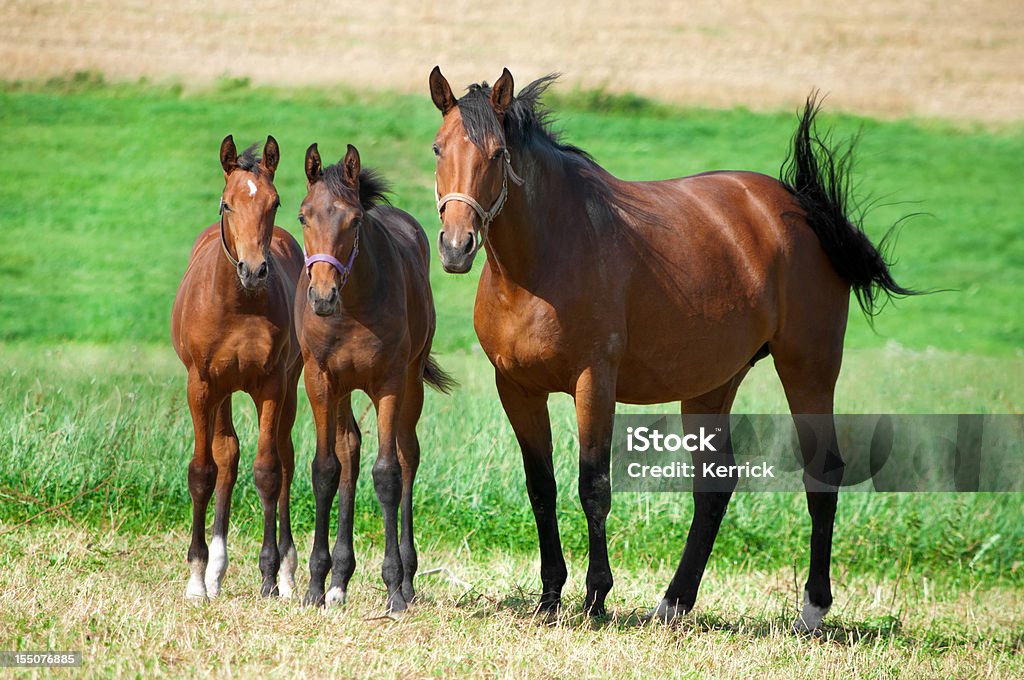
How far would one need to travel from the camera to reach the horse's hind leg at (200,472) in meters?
6.37

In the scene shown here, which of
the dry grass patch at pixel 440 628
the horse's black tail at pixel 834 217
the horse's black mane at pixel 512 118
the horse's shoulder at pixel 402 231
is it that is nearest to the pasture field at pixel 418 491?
the dry grass patch at pixel 440 628

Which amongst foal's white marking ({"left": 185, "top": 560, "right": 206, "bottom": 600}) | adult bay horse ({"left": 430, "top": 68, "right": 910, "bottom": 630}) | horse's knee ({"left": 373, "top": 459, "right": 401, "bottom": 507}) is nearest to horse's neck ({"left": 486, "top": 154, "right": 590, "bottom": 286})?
adult bay horse ({"left": 430, "top": 68, "right": 910, "bottom": 630})

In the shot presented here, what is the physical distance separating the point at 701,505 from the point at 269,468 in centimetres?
255

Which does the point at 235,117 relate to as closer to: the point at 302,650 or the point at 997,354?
the point at 997,354

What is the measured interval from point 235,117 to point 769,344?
15.0 m

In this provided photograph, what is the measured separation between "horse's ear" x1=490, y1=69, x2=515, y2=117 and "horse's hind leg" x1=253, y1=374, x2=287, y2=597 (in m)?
2.03

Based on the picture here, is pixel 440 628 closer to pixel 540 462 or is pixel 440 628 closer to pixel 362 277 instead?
pixel 540 462

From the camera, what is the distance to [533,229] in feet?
18.7

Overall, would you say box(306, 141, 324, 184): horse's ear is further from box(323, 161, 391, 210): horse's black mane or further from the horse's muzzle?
the horse's muzzle

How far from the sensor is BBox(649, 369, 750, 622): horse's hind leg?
662 centimetres

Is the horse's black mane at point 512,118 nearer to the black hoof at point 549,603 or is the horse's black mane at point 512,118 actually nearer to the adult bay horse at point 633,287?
the adult bay horse at point 633,287

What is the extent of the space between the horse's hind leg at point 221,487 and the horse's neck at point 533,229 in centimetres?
206

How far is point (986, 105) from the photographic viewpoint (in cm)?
2136

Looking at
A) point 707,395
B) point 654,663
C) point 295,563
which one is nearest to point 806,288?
point 707,395
